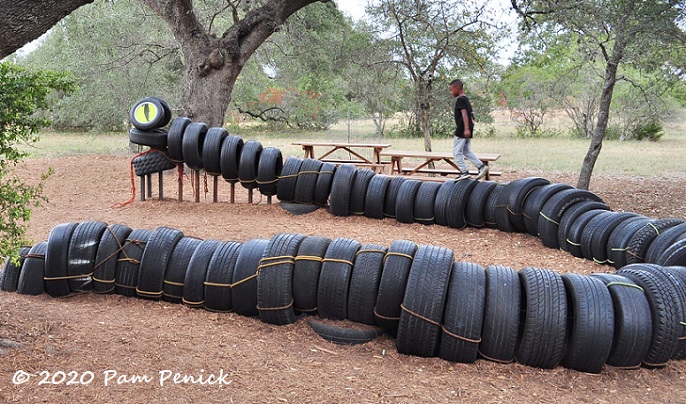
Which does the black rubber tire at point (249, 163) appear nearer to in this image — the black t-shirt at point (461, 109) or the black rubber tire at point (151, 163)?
the black rubber tire at point (151, 163)

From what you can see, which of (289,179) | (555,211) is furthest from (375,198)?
(555,211)

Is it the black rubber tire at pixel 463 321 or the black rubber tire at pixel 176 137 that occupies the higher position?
the black rubber tire at pixel 176 137

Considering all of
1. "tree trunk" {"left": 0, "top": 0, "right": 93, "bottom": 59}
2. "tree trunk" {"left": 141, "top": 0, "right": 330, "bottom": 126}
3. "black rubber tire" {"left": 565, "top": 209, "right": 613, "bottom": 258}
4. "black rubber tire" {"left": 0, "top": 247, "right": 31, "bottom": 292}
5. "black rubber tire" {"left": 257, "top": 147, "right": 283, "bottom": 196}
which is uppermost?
"tree trunk" {"left": 141, "top": 0, "right": 330, "bottom": 126}

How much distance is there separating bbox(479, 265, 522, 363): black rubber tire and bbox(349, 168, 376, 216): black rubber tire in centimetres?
515

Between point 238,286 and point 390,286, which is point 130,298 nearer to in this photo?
point 238,286

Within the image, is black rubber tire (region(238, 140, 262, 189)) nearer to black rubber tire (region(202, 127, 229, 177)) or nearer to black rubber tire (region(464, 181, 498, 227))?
black rubber tire (region(202, 127, 229, 177))

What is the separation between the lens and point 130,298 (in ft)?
19.2

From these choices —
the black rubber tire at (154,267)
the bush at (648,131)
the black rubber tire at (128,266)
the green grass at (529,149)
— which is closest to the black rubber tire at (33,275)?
the black rubber tire at (128,266)

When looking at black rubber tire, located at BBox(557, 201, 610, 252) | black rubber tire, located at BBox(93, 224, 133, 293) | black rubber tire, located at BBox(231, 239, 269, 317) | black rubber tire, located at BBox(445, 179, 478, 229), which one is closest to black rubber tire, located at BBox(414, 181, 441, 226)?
black rubber tire, located at BBox(445, 179, 478, 229)

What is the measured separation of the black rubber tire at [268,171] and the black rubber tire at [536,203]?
4.24 metres

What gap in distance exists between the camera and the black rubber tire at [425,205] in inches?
369

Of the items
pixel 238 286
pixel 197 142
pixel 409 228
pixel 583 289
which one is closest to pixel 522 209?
pixel 409 228

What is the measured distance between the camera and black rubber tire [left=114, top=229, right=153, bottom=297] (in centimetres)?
584

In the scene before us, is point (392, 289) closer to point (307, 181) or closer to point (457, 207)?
point (457, 207)
